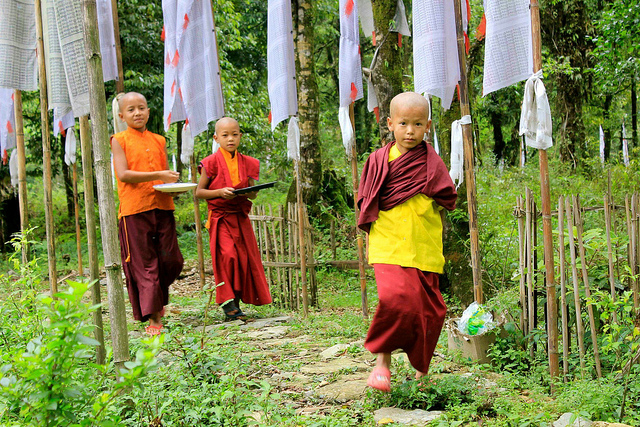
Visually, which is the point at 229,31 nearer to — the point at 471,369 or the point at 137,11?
the point at 137,11

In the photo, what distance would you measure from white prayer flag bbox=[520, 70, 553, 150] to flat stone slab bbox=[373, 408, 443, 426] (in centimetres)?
156

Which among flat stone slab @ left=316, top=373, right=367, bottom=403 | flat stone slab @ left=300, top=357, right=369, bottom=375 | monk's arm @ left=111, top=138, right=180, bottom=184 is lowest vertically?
flat stone slab @ left=300, top=357, right=369, bottom=375

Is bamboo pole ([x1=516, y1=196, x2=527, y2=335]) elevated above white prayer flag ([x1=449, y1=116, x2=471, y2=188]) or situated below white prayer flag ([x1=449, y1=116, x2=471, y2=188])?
below

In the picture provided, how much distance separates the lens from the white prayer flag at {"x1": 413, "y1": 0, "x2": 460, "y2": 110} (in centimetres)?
389

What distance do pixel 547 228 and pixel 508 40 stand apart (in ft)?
3.80

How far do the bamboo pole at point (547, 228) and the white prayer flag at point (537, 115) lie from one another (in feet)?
0.19

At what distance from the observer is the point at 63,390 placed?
200 cm

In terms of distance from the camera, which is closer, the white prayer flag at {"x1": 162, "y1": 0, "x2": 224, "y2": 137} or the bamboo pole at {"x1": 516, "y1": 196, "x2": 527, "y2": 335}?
the bamboo pole at {"x1": 516, "y1": 196, "x2": 527, "y2": 335}

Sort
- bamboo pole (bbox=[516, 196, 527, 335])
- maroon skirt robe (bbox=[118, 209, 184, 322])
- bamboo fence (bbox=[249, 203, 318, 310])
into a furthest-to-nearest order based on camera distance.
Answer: bamboo fence (bbox=[249, 203, 318, 310]) → maroon skirt robe (bbox=[118, 209, 184, 322]) → bamboo pole (bbox=[516, 196, 527, 335])

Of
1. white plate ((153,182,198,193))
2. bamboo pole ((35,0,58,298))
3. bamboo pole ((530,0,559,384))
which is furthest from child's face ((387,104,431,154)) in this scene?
bamboo pole ((35,0,58,298))

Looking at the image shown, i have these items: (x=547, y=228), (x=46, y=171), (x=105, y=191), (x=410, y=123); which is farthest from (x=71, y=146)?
(x=547, y=228)

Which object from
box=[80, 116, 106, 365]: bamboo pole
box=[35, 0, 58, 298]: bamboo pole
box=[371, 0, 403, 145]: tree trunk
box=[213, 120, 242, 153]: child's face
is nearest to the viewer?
box=[80, 116, 106, 365]: bamboo pole

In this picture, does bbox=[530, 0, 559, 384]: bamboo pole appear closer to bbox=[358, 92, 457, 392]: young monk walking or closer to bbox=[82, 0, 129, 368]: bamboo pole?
bbox=[358, 92, 457, 392]: young monk walking

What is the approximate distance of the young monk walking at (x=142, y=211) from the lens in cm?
493
